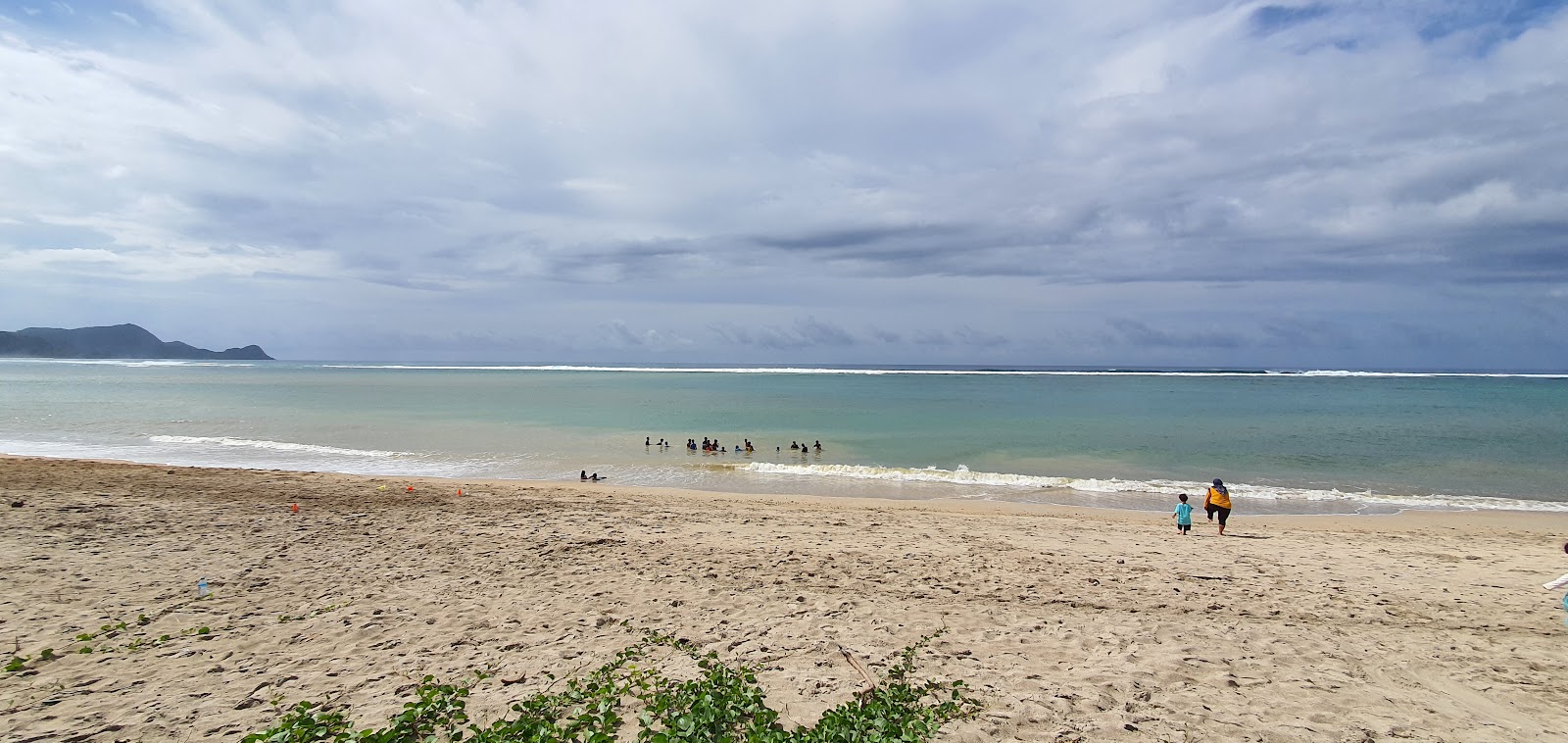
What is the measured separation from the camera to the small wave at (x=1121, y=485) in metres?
17.9

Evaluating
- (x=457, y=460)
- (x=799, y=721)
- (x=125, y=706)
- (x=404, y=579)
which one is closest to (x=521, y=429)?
(x=457, y=460)

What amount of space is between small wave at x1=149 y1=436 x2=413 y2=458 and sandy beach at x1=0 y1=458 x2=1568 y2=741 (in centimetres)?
1197

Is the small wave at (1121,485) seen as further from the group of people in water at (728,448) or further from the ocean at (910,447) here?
the group of people in water at (728,448)

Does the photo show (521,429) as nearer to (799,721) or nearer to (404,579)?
Answer: (404,579)

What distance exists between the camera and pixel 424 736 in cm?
508

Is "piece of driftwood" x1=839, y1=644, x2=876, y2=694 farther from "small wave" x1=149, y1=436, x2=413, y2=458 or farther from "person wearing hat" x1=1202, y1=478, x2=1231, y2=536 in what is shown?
"small wave" x1=149, y1=436, x2=413, y2=458

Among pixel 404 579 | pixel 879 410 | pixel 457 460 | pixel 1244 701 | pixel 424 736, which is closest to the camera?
pixel 424 736

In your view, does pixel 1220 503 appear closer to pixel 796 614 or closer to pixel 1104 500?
pixel 1104 500

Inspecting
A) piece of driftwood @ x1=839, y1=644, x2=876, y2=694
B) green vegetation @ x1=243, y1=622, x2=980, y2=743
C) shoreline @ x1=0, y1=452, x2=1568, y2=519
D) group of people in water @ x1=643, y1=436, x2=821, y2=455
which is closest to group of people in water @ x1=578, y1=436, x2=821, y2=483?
group of people in water @ x1=643, y1=436, x2=821, y2=455

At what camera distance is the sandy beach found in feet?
18.8

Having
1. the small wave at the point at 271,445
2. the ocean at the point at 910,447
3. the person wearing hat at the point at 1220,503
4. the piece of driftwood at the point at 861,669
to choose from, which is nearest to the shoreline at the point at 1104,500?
the ocean at the point at 910,447

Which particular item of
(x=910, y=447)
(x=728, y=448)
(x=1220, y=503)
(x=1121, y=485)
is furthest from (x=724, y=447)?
(x=1220, y=503)

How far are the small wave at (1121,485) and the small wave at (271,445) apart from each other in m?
14.1

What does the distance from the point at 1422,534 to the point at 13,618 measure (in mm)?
22295
